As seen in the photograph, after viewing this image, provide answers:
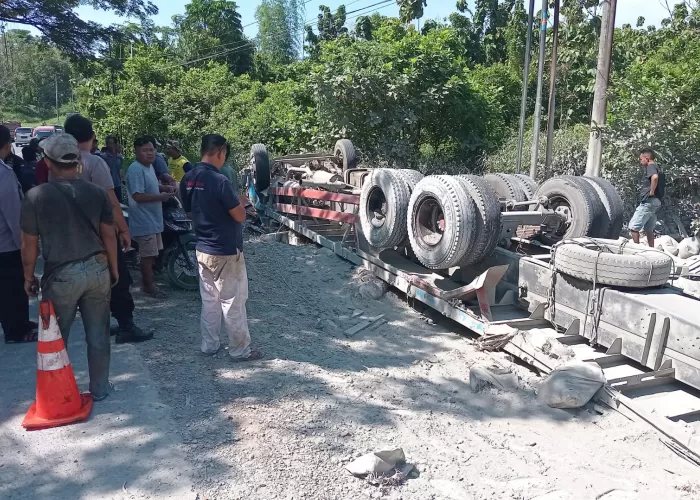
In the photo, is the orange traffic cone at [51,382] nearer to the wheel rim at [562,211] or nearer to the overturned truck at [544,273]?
the overturned truck at [544,273]

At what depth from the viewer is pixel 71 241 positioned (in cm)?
356

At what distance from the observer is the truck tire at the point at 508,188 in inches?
270

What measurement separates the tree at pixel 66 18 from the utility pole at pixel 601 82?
8202mm

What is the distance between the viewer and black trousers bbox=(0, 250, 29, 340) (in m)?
4.70

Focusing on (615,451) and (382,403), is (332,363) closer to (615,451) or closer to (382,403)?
(382,403)

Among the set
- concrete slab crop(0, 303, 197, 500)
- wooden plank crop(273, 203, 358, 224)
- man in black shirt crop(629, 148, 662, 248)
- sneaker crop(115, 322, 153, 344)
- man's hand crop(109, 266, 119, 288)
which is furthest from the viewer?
man in black shirt crop(629, 148, 662, 248)

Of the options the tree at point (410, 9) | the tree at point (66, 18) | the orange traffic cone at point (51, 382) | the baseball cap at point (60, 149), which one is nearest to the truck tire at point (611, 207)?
the baseball cap at point (60, 149)

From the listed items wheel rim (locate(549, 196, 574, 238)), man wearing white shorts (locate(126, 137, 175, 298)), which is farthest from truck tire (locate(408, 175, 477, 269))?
man wearing white shorts (locate(126, 137, 175, 298))

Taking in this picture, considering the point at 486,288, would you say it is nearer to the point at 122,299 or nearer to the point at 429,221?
the point at 429,221

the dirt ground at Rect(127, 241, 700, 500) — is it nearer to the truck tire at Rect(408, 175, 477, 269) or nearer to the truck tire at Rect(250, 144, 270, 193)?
the truck tire at Rect(408, 175, 477, 269)

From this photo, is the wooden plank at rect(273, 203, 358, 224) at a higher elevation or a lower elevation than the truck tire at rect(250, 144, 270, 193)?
lower

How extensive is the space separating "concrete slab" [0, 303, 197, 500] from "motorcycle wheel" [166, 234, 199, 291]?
223 cm

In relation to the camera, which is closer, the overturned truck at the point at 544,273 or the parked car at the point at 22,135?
the overturned truck at the point at 544,273

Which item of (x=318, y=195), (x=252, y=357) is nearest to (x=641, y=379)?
(x=252, y=357)
